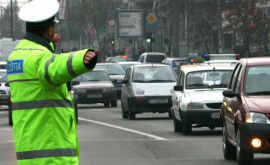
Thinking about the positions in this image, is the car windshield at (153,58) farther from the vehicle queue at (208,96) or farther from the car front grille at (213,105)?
the car front grille at (213,105)

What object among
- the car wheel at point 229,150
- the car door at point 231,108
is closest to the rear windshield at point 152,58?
the car door at point 231,108

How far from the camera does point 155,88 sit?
21.5 m

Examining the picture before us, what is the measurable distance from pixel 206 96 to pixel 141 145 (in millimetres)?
2462

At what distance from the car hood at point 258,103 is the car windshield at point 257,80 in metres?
0.23

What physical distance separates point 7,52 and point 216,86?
1614 inches

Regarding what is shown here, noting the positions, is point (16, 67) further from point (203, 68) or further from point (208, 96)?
point (203, 68)

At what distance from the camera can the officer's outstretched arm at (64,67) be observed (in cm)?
384

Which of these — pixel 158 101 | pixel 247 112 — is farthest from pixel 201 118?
pixel 158 101

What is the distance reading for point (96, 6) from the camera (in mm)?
88125

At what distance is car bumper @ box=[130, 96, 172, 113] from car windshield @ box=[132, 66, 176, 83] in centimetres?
76

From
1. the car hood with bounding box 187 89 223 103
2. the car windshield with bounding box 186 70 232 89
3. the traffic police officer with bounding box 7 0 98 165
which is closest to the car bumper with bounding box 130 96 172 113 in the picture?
the car windshield with bounding box 186 70 232 89

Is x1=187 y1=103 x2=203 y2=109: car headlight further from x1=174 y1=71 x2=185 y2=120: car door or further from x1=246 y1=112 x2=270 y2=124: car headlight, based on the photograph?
x1=246 y1=112 x2=270 y2=124: car headlight

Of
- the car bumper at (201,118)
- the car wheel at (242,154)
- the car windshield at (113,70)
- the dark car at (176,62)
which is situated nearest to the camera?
the car wheel at (242,154)

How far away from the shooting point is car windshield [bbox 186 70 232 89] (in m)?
16.1
